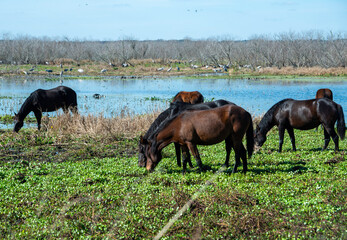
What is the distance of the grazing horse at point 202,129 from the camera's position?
8.37 m

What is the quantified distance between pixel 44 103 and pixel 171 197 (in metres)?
11.7

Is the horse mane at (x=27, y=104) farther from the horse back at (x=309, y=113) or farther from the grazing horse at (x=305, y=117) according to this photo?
the horse back at (x=309, y=113)

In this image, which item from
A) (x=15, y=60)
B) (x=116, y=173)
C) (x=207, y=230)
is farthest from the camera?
(x=15, y=60)

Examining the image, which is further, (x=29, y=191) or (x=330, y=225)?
(x=29, y=191)

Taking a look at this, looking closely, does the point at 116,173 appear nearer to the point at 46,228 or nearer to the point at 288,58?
the point at 46,228

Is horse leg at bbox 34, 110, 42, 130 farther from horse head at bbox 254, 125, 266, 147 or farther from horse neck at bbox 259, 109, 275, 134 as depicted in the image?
horse neck at bbox 259, 109, 275, 134

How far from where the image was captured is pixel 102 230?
18.5 feet

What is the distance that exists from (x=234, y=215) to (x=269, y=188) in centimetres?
158

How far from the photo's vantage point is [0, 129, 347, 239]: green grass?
219 inches

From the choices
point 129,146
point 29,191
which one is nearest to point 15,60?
point 129,146

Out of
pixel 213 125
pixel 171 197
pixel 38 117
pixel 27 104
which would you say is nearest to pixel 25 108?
pixel 27 104

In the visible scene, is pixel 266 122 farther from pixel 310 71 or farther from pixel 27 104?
pixel 310 71

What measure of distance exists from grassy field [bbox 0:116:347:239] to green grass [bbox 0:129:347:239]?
0.05 feet

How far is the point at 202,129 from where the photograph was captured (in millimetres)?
8383
